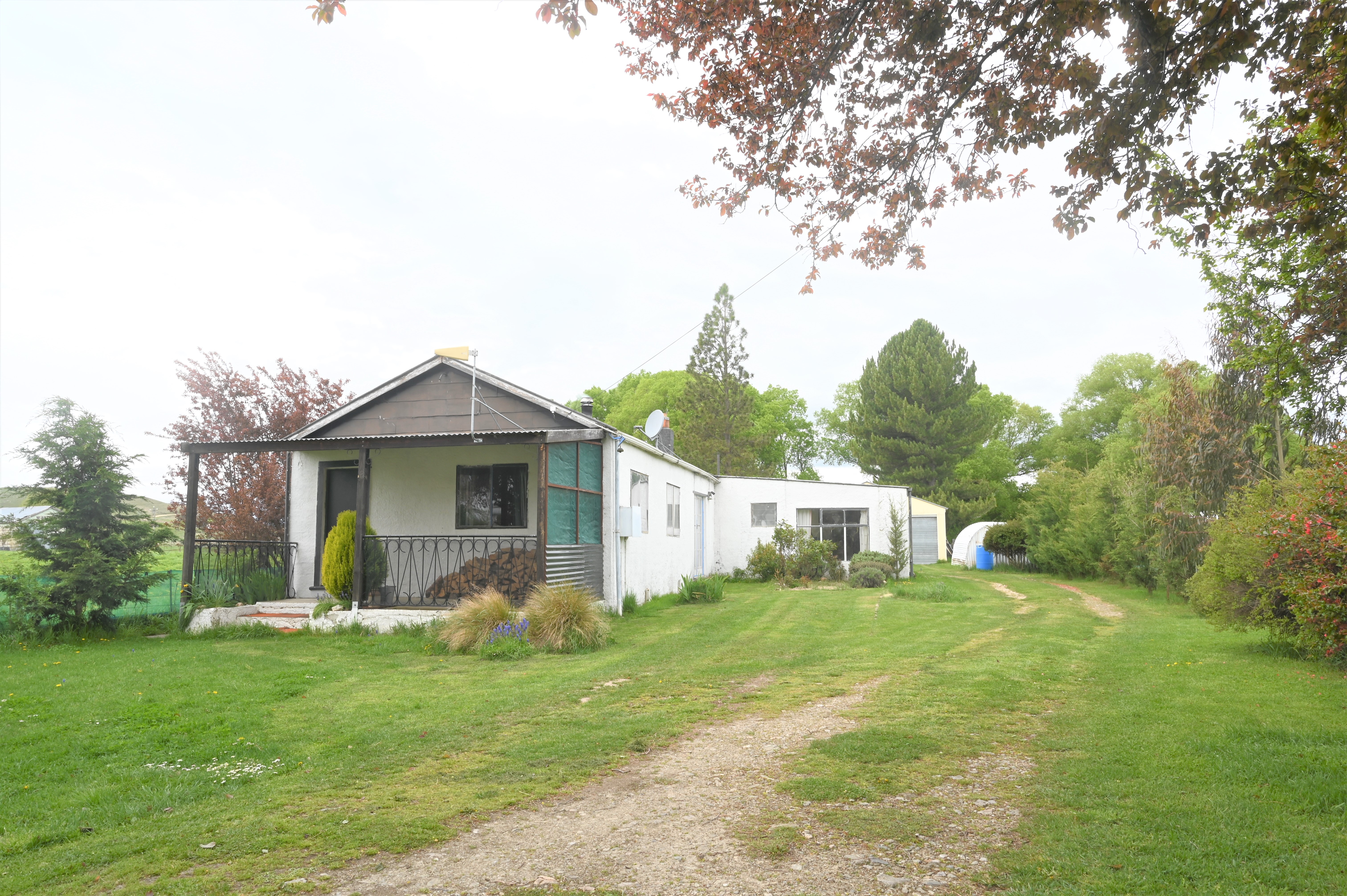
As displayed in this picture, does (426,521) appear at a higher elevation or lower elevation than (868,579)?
higher

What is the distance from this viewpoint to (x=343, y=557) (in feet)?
40.6

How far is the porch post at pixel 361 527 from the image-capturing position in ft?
38.4

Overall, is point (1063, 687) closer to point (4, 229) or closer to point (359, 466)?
point (359, 466)

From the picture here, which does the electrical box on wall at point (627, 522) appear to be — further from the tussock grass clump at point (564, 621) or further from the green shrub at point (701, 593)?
the tussock grass clump at point (564, 621)

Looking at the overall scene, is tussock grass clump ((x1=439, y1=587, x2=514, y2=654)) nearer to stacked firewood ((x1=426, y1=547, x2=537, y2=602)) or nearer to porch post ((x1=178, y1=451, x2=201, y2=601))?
stacked firewood ((x1=426, y1=547, x2=537, y2=602))

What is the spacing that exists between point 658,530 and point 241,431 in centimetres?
900

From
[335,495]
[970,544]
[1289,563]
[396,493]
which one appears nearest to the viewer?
[1289,563]

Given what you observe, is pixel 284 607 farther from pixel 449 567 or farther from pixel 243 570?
pixel 449 567

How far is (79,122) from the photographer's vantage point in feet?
34.9

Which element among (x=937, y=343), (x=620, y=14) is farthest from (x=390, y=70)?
(x=937, y=343)

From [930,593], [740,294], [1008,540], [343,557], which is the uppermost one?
[740,294]

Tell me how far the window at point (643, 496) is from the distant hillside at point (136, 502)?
7.88m

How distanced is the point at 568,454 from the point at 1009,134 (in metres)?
8.68

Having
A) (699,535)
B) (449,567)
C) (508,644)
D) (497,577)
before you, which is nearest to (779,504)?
(699,535)
